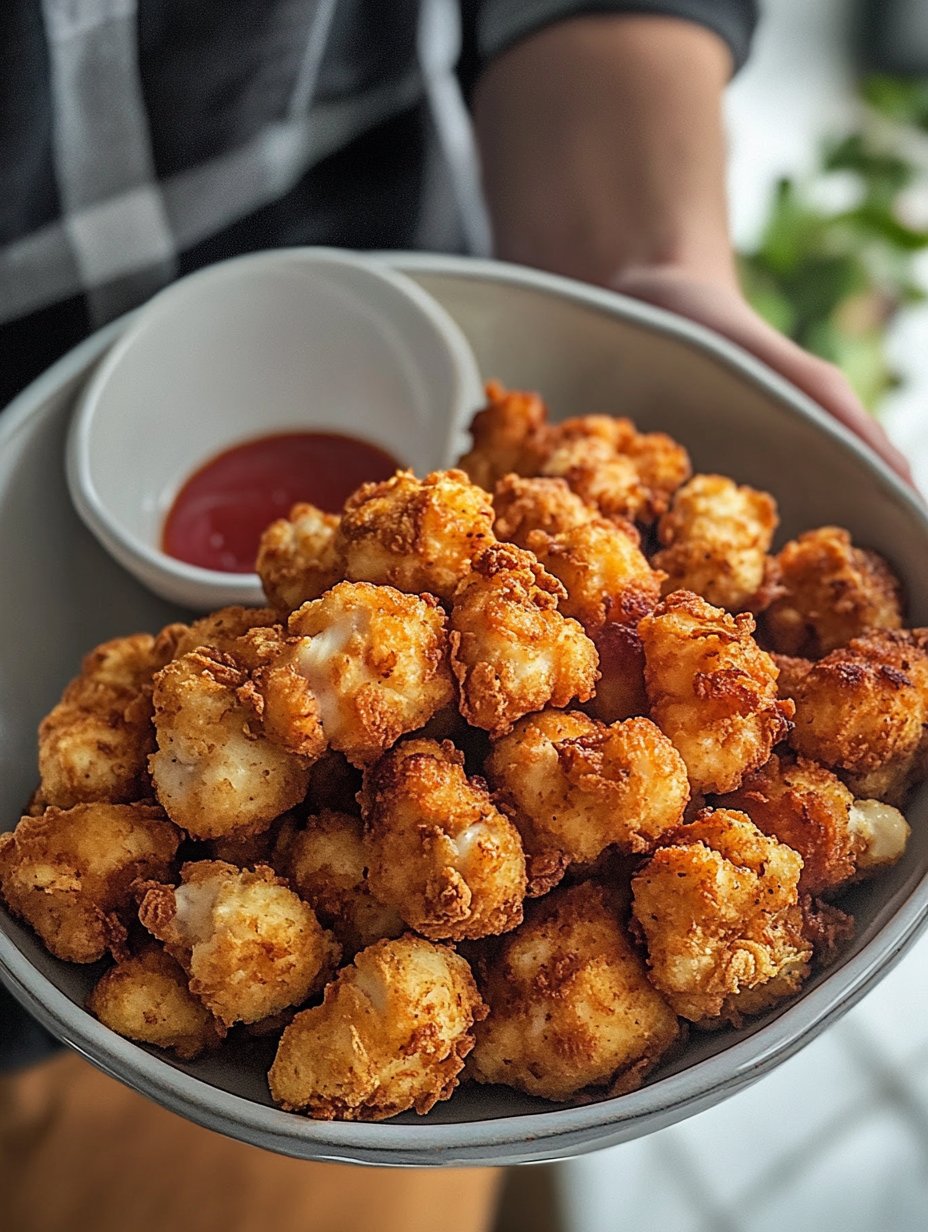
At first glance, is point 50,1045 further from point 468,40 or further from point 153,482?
point 468,40

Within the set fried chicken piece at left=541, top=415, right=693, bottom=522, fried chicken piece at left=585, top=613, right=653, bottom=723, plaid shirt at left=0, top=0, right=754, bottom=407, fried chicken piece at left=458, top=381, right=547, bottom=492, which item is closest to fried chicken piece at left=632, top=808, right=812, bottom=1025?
fried chicken piece at left=585, top=613, right=653, bottom=723

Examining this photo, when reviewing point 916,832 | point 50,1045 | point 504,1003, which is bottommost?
point 50,1045

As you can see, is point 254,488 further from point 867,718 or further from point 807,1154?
point 807,1154

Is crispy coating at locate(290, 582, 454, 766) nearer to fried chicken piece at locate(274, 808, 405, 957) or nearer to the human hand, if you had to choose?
fried chicken piece at locate(274, 808, 405, 957)

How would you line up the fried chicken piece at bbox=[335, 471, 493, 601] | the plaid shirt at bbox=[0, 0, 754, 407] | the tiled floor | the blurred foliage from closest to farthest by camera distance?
1. the fried chicken piece at bbox=[335, 471, 493, 601]
2. the plaid shirt at bbox=[0, 0, 754, 407]
3. the tiled floor
4. the blurred foliage

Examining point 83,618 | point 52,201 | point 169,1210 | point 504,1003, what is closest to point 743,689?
point 504,1003

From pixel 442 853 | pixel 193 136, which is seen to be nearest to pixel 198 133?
pixel 193 136

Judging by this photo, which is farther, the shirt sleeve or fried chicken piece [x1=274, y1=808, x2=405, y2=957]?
the shirt sleeve
